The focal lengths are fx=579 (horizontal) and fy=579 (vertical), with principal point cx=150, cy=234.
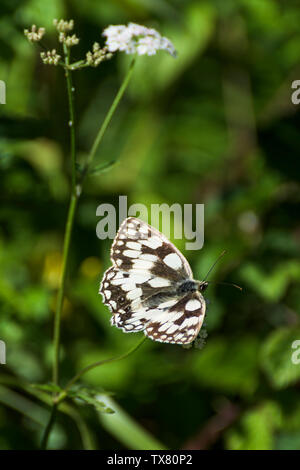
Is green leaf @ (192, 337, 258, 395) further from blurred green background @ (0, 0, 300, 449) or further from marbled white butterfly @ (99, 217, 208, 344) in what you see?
marbled white butterfly @ (99, 217, 208, 344)

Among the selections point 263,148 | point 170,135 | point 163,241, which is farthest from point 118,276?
point 170,135

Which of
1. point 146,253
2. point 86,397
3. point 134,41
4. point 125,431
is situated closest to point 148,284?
point 146,253

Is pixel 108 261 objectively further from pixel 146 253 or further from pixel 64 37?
pixel 64 37

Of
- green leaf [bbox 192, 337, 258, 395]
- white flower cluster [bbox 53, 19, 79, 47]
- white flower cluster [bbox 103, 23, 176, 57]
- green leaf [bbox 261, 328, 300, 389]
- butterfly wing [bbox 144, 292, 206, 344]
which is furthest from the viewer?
green leaf [bbox 192, 337, 258, 395]

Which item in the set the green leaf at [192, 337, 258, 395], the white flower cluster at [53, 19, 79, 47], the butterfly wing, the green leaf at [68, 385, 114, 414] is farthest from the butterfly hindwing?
the green leaf at [192, 337, 258, 395]

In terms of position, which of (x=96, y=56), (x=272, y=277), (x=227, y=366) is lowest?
(x=227, y=366)

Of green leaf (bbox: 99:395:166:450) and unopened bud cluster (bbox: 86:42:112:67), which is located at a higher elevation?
unopened bud cluster (bbox: 86:42:112:67)

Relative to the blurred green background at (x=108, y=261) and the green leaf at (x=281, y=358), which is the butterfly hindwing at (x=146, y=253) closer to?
the blurred green background at (x=108, y=261)
